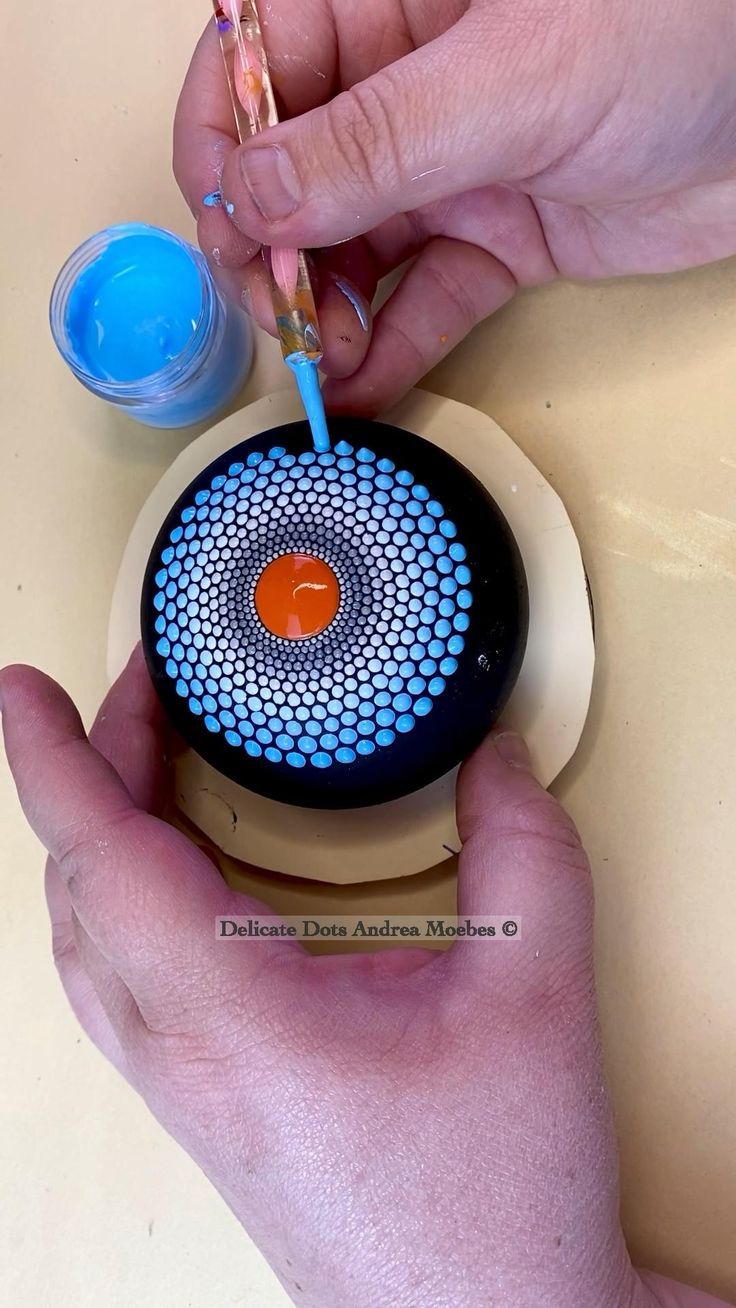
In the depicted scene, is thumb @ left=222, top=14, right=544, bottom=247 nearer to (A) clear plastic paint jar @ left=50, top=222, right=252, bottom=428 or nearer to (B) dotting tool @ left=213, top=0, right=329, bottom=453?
(B) dotting tool @ left=213, top=0, right=329, bottom=453

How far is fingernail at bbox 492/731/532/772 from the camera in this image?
52cm

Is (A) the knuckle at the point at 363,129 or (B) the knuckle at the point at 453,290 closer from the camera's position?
(A) the knuckle at the point at 363,129

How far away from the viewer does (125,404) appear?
60cm

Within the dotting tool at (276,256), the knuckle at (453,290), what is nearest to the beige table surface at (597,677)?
the knuckle at (453,290)

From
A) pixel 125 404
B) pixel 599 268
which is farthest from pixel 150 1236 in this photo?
pixel 599 268

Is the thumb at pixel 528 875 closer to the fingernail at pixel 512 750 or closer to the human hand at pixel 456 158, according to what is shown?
the fingernail at pixel 512 750

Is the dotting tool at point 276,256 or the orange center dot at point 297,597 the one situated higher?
the dotting tool at point 276,256

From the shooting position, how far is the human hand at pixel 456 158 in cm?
43

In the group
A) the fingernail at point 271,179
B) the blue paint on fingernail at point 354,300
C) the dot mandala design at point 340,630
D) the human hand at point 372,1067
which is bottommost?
the human hand at point 372,1067

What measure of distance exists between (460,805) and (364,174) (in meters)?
0.32

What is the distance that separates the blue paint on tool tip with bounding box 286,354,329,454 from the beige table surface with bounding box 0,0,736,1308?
0.16 metres

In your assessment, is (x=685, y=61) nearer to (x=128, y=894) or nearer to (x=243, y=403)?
(x=243, y=403)

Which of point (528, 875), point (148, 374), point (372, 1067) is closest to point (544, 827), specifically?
point (528, 875)

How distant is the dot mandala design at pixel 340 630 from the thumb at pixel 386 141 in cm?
12
